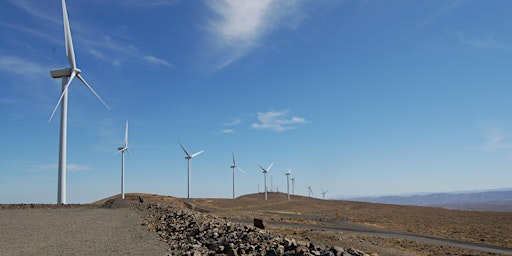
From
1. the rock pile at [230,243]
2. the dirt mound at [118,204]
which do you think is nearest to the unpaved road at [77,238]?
the rock pile at [230,243]

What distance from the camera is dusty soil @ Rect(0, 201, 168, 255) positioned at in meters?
18.4

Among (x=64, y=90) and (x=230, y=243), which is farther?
(x=64, y=90)

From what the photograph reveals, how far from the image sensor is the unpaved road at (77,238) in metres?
18.4


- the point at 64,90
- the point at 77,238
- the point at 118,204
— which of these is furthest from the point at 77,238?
the point at 64,90

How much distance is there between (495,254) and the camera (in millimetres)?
29078

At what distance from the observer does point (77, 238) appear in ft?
72.7

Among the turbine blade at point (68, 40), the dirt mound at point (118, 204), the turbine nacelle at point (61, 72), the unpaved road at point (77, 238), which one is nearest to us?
the unpaved road at point (77, 238)

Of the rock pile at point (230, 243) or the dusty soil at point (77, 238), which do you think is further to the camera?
the dusty soil at point (77, 238)

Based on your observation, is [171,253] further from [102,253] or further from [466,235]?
[466,235]

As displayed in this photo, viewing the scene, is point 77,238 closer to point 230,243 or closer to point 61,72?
point 230,243

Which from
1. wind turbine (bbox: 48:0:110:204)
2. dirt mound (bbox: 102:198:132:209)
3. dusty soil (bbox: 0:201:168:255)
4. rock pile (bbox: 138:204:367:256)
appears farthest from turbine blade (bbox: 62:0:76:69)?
rock pile (bbox: 138:204:367:256)

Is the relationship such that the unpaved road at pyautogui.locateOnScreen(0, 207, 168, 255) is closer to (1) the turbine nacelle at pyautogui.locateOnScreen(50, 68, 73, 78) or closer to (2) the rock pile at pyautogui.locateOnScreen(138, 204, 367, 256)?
(2) the rock pile at pyautogui.locateOnScreen(138, 204, 367, 256)

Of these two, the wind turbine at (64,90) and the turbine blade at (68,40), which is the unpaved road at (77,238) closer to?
the wind turbine at (64,90)

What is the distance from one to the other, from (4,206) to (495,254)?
1953 inches
